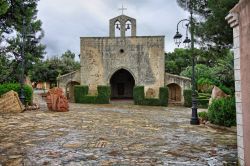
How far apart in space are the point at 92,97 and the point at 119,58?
214 inches

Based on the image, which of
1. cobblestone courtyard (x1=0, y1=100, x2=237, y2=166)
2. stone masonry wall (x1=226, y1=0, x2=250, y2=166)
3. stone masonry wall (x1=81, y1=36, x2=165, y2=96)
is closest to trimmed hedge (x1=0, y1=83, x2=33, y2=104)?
cobblestone courtyard (x1=0, y1=100, x2=237, y2=166)

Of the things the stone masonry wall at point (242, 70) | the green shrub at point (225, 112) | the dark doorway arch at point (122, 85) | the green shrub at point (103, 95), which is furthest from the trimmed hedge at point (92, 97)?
the stone masonry wall at point (242, 70)

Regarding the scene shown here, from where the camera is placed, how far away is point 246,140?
15.6ft

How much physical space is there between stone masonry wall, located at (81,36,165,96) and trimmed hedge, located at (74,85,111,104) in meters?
2.71

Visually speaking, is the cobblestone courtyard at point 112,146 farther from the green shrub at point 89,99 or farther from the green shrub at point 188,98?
the green shrub at point 89,99

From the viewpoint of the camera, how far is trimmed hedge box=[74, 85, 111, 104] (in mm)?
25750

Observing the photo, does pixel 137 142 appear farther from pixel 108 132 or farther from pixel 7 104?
pixel 7 104

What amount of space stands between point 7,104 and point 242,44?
1375cm

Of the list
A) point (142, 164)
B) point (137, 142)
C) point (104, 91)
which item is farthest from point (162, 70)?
point (142, 164)

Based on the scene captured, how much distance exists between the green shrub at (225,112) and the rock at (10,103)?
10.3 m

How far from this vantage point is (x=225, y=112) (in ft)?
34.8

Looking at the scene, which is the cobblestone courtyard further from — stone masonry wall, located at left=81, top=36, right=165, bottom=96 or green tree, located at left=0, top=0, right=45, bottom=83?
stone masonry wall, located at left=81, top=36, right=165, bottom=96

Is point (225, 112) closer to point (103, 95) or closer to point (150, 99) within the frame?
point (150, 99)

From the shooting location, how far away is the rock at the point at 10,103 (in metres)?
15.6
